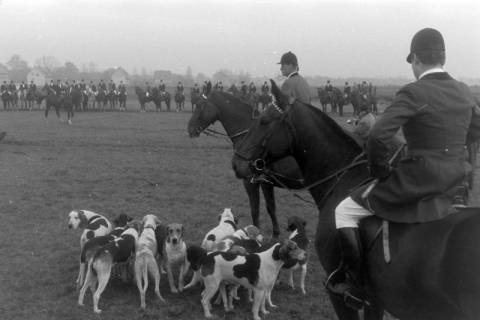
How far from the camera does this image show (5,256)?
25.3 feet

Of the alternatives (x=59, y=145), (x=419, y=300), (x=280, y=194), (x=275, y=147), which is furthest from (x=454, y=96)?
(x=59, y=145)

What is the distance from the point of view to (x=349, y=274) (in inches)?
157

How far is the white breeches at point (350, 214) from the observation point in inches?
149

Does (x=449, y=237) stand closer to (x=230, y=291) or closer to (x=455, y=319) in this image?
(x=455, y=319)

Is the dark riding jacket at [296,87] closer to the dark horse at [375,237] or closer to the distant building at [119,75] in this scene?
the dark horse at [375,237]

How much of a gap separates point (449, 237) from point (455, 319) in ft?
1.78

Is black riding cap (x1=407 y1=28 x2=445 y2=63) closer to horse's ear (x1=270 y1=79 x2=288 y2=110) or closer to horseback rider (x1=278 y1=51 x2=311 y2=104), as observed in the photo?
horse's ear (x1=270 y1=79 x2=288 y2=110)

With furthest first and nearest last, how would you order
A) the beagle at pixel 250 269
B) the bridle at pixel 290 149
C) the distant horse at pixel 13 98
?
the distant horse at pixel 13 98
the beagle at pixel 250 269
the bridle at pixel 290 149

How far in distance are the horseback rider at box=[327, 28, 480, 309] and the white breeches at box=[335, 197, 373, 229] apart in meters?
0.07

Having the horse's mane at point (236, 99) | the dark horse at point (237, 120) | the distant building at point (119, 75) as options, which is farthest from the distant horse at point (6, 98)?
the distant building at point (119, 75)

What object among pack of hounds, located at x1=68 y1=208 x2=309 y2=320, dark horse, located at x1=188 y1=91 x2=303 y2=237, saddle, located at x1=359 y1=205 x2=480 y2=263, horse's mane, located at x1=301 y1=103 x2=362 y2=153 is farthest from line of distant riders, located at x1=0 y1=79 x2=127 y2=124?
saddle, located at x1=359 y1=205 x2=480 y2=263

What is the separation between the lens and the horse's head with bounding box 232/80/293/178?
15.6 ft

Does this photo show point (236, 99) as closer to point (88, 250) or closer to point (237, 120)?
point (237, 120)

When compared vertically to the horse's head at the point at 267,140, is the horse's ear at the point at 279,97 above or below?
above
